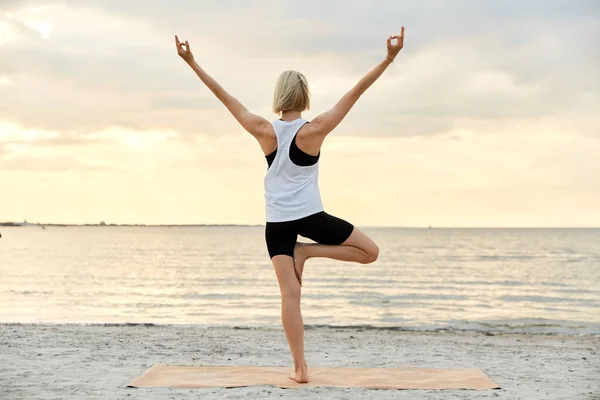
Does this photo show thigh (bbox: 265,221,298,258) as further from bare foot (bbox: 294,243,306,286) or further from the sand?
the sand

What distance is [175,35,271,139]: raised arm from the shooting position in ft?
17.1

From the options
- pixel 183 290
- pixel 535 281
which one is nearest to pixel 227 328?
pixel 183 290

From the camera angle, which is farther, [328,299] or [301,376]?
[328,299]

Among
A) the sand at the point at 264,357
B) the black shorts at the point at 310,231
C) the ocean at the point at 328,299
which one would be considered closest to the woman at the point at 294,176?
the black shorts at the point at 310,231

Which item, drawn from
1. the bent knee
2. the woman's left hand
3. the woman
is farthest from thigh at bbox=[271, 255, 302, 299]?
the woman's left hand

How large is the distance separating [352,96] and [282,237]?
1.18 m

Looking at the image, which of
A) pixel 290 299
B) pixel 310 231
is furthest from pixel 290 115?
pixel 290 299

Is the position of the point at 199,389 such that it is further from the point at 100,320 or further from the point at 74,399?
the point at 100,320

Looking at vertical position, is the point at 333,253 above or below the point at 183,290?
above

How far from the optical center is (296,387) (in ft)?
17.8

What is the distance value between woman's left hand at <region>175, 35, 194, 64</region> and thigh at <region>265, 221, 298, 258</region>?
1422 millimetres

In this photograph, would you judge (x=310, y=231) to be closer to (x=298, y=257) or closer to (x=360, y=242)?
(x=298, y=257)

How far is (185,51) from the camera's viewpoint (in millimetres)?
5305

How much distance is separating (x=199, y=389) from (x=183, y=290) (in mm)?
18826
